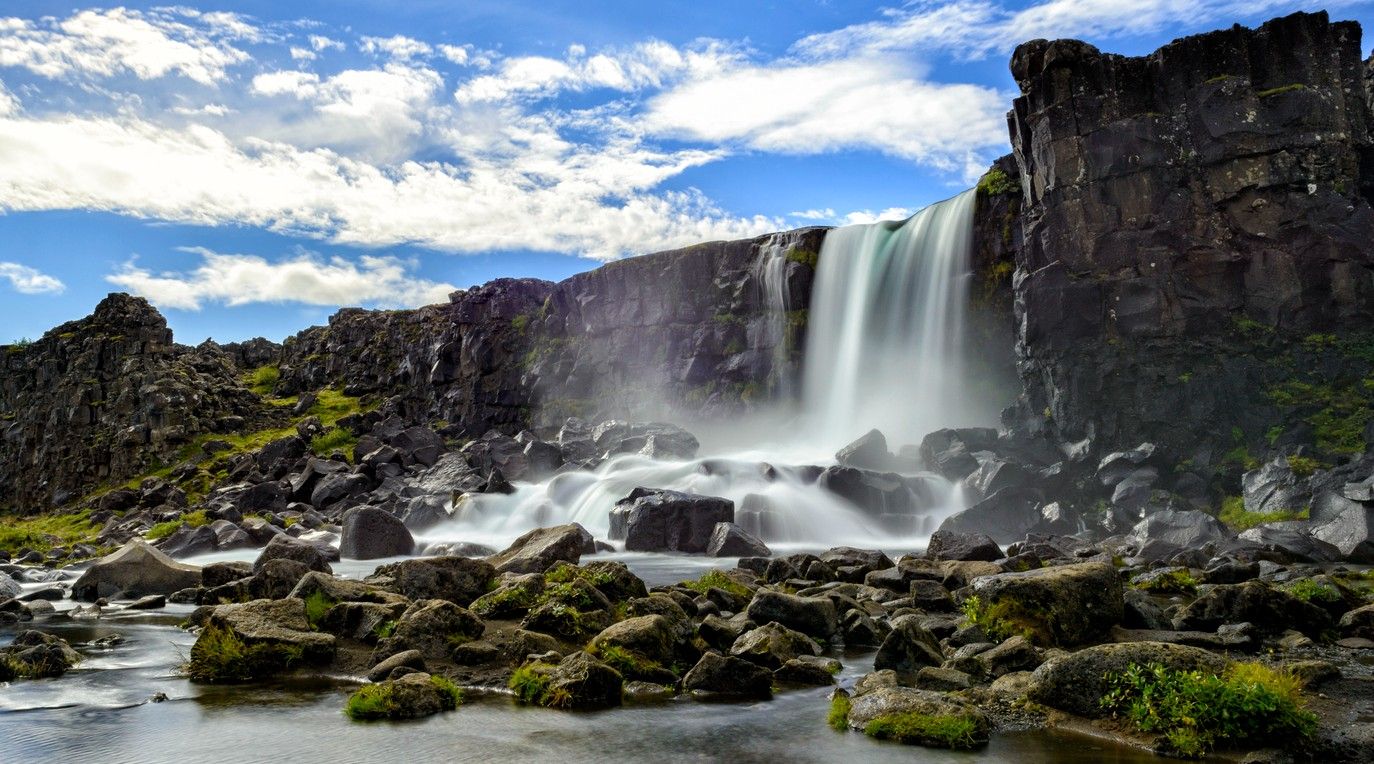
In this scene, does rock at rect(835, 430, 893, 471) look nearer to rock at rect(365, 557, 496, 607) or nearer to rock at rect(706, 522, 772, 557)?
rock at rect(706, 522, 772, 557)

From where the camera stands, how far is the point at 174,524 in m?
57.1

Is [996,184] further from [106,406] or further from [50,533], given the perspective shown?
[106,406]

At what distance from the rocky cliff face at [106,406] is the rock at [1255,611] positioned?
10082 centimetres

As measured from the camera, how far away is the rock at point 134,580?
93.7ft

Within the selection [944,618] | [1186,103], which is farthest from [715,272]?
[944,618]

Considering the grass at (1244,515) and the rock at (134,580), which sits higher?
the rock at (134,580)

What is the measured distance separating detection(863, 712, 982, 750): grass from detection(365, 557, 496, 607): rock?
1154cm

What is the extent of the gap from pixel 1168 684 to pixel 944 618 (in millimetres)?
7849

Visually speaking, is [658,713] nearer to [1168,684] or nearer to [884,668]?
[884,668]

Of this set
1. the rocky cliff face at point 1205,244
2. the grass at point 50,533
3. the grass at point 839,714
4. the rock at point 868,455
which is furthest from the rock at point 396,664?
the grass at point 50,533

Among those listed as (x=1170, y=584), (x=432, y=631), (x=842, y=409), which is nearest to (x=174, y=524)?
(x=842, y=409)

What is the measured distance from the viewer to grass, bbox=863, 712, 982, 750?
11.7 meters

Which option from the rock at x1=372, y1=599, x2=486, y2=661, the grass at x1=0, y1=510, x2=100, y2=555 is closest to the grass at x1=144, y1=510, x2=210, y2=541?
the grass at x1=0, y1=510, x2=100, y2=555

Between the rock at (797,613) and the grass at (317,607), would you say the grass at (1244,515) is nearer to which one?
the rock at (797,613)
